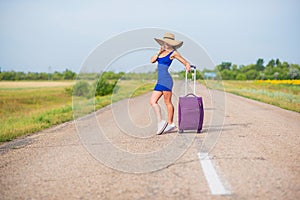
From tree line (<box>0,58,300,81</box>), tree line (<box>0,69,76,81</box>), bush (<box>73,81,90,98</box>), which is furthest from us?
tree line (<box>0,69,76,81</box>)

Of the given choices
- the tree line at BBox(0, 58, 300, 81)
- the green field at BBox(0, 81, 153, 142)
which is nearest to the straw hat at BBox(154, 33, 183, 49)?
the green field at BBox(0, 81, 153, 142)

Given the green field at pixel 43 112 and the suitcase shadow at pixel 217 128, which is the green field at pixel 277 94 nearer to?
the suitcase shadow at pixel 217 128

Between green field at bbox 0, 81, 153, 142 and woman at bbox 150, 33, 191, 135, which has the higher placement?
woman at bbox 150, 33, 191, 135

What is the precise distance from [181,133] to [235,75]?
10847 centimetres

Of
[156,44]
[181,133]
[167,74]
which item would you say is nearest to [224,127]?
[181,133]

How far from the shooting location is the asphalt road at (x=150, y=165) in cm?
402

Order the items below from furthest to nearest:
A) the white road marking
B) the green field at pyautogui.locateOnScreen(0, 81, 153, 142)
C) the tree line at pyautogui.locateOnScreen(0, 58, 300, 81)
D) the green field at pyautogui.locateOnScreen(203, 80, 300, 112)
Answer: the tree line at pyautogui.locateOnScreen(0, 58, 300, 81)
the green field at pyautogui.locateOnScreen(203, 80, 300, 112)
the green field at pyautogui.locateOnScreen(0, 81, 153, 142)
the white road marking

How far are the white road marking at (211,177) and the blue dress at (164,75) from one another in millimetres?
2680

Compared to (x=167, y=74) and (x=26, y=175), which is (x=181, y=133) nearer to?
(x=167, y=74)

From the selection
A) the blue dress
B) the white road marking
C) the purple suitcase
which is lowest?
the white road marking

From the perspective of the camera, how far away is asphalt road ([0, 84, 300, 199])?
4016 mm

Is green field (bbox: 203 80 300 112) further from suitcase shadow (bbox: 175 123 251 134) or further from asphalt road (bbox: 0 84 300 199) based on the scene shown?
asphalt road (bbox: 0 84 300 199)

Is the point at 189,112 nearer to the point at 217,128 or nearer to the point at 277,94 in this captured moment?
the point at 217,128

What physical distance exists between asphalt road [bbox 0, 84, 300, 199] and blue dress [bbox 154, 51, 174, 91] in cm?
109
